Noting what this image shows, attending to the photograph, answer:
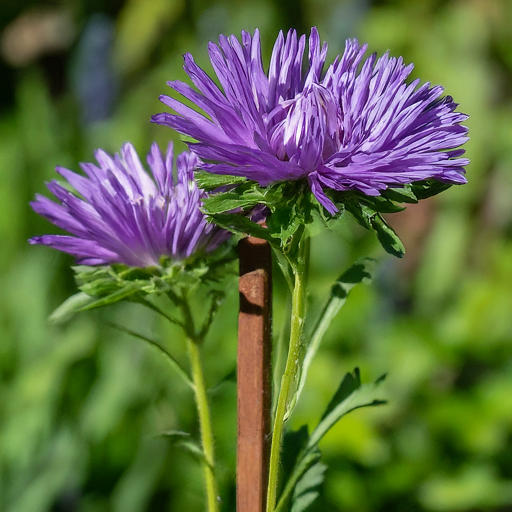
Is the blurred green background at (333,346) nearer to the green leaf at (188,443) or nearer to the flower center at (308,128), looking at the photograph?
the green leaf at (188,443)

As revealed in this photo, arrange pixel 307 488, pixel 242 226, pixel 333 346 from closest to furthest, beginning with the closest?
pixel 242 226 → pixel 307 488 → pixel 333 346

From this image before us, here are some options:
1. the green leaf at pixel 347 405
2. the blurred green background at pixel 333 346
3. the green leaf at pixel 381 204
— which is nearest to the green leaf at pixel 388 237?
Answer: the green leaf at pixel 381 204

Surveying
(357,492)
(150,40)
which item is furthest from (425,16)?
(357,492)

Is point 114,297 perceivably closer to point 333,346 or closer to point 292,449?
point 292,449

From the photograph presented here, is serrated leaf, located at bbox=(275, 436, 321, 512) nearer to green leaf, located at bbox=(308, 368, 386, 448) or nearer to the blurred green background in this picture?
green leaf, located at bbox=(308, 368, 386, 448)

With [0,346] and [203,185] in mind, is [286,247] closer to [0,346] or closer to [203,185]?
[203,185]

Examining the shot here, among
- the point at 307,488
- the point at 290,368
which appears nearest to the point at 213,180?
the point at 290,368

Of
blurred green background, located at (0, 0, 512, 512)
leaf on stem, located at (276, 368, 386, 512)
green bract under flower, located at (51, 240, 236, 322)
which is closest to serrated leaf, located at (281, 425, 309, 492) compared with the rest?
leaf on stem, located at (276, 368, 386, 512)
